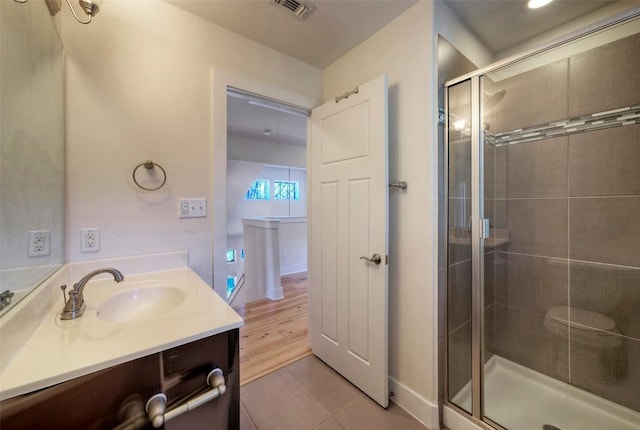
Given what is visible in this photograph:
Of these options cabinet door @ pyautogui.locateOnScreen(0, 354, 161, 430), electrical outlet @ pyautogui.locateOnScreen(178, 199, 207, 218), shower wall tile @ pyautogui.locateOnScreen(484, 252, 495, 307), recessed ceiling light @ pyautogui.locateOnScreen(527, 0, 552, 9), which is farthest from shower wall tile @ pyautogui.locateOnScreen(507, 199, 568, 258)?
cabinet door @ pyautogui.locateOnScreen(0, 354, 161, 430)

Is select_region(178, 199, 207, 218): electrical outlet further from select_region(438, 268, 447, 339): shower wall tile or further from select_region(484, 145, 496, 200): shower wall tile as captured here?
select_region(484, 145, 496, 200): shower wall tile

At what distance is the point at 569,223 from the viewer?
166cm

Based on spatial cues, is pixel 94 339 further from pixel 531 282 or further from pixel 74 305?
pixel 531 282

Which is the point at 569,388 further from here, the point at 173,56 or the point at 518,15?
the point at 173,56

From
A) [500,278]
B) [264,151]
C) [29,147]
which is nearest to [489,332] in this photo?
[500,278]

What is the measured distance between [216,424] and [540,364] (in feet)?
7.09

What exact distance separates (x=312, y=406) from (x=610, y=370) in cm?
183

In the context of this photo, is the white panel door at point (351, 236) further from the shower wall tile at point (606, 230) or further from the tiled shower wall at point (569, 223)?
the shower wall tile at point (606, 230)

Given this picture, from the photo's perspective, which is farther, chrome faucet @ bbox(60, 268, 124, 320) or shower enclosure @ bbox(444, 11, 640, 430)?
shower enclosure @ bbox(444, 11, 640, 430)

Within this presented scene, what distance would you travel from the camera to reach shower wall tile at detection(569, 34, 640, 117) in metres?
1.41

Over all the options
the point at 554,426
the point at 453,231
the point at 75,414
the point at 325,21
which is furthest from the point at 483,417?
the point at 325,21

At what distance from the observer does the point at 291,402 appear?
62.9 inches

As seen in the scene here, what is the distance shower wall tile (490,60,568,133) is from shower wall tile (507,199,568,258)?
0.57m

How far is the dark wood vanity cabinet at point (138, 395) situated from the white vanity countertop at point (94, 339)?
0.02m
